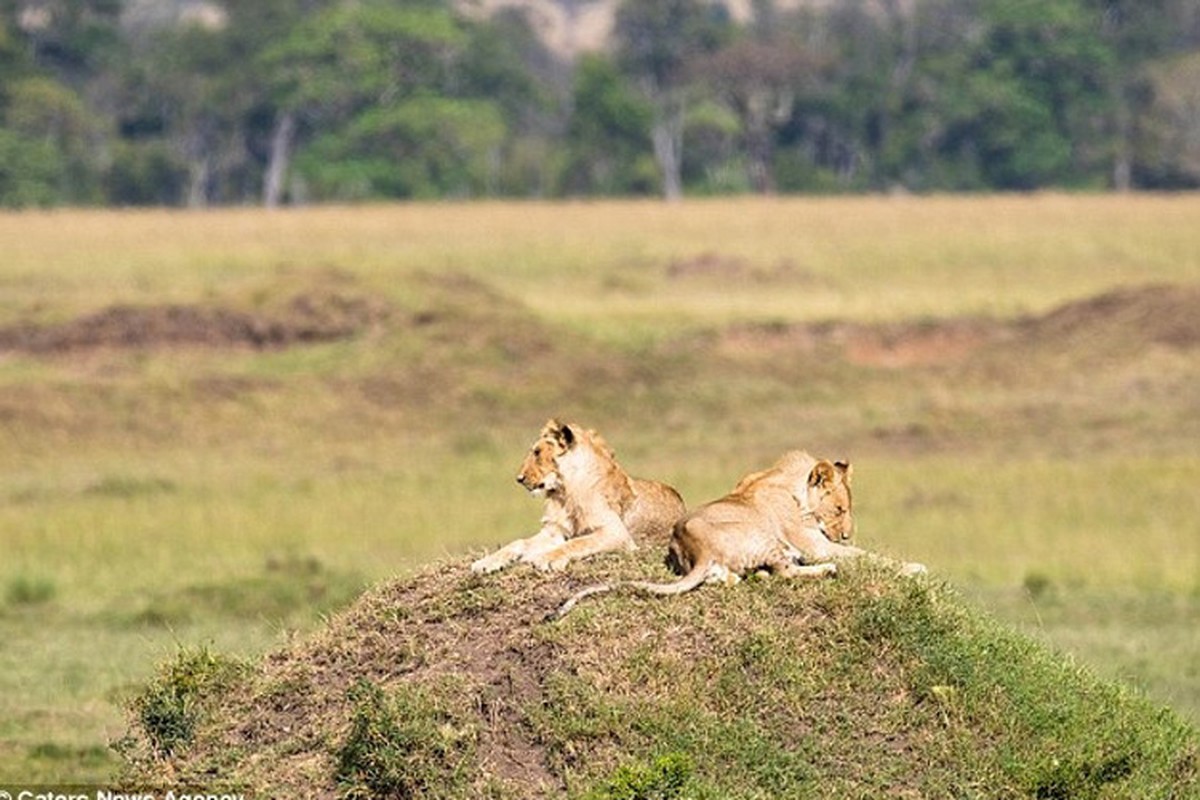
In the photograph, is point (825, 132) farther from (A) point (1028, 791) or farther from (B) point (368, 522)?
(A) point (1028, 791)

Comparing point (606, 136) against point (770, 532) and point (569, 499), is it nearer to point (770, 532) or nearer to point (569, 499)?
point (569, 499)

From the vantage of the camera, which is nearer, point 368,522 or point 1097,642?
point 1097,642

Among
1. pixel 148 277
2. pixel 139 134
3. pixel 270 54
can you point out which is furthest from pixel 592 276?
pixel 139 134

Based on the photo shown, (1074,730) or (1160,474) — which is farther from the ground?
(1074,730)

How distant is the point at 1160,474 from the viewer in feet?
75.3

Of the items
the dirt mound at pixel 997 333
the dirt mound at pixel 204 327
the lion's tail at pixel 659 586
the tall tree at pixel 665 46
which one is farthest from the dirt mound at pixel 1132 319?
the tall tree at pixel 665 46

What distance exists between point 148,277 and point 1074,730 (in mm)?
29109

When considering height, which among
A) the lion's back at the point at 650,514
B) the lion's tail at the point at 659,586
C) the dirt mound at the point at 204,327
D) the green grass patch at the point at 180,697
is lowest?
the dirt mound at the point at 204,327

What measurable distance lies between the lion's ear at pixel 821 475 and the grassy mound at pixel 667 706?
1.18 feet

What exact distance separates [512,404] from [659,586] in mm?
19140

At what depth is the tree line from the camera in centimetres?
5972

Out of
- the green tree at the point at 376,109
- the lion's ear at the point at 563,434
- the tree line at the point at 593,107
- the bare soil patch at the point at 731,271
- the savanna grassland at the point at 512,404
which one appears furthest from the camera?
the tree line at the point at 593,107

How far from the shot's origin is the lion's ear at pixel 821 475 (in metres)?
9.26

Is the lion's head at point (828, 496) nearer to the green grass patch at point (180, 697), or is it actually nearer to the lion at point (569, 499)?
the lion at point (569, 499)
